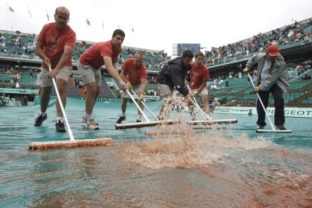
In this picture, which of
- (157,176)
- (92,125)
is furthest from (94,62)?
(157,176)

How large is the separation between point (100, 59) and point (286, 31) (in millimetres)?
34124

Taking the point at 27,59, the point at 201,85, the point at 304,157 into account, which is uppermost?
the point at 27,59

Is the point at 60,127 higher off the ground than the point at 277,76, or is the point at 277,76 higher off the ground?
the point at 277,76

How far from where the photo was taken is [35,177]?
2736 millimetres

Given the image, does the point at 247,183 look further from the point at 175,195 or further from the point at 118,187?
the point at 118,187

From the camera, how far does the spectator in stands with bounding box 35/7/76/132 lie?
609cm

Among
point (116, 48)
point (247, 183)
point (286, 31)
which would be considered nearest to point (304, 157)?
point (247, 183)

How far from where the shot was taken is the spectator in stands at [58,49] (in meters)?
6.09

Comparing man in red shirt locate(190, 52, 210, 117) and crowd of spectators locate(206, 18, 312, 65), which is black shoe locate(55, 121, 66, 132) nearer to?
man in red shirt locate(190, 52, 210, 117)

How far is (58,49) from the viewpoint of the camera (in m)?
6.45

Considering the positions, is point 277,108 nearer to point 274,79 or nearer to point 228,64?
point 274,79

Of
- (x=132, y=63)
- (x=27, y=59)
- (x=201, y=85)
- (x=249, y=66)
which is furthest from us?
(x=27, y=59)

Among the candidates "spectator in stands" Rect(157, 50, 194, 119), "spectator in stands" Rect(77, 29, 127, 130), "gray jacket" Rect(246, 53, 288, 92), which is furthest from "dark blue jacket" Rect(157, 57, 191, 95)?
"gray jacket" Rect(246, 53, 288, 92)

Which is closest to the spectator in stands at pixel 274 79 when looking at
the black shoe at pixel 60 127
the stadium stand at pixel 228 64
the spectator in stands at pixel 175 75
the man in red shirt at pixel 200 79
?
the spectator in stands at pixel 175 75
